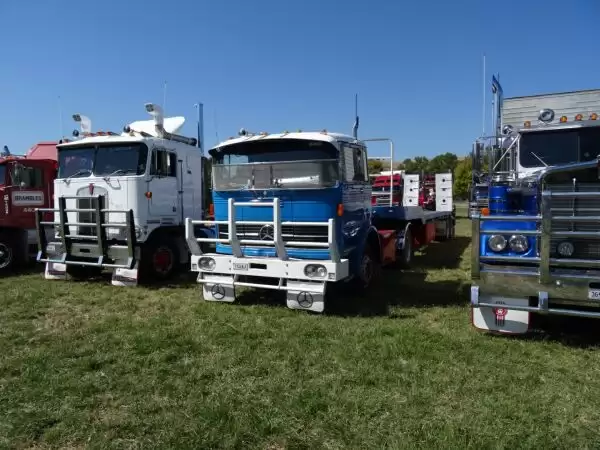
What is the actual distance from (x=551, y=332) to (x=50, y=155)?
12.2 meters

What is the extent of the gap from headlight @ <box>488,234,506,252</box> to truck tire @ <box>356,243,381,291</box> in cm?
257

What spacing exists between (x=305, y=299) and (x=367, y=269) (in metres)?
1.71

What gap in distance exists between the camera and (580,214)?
190 inches

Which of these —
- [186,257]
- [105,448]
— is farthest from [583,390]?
[186,257]

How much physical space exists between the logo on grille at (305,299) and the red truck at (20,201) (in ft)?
25.0

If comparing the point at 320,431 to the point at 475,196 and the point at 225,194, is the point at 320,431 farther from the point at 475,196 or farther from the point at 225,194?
the point at 475,196

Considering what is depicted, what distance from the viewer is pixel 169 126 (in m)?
9.94

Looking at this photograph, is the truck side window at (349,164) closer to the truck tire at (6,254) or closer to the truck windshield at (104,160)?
the truck windshield at (104,160)

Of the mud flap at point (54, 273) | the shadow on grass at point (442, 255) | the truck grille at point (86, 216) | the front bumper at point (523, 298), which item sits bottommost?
the shadow on grass at point (442, 255)

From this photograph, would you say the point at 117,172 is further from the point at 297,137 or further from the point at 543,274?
the point at 543,274

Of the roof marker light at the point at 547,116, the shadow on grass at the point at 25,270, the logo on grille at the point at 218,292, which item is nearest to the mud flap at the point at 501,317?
the roof marker light at the point at 547,116

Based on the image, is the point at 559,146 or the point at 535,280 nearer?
the point at 535,280

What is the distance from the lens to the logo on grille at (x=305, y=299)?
6.46 metres

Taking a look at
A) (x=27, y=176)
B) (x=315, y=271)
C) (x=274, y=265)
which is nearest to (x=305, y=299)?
(x=315, y=271)
